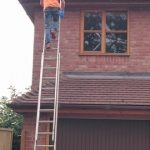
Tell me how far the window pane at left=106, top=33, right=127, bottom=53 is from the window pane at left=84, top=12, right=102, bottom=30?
44 cm

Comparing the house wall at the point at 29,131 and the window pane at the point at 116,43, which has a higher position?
the window pane at the point at 116,43

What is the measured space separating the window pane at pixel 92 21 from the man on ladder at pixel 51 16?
66.4 inches

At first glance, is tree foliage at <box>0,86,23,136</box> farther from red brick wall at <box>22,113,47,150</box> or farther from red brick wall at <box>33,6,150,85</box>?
red brick wall at <box>22,113,47,150</box>

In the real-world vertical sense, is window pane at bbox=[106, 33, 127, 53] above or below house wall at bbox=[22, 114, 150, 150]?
above

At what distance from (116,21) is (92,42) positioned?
3.19 feet

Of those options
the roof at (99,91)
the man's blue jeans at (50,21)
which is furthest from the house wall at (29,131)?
the man's blue jeans at (50,21)

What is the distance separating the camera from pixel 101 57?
1470 cm

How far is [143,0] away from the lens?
14609mm

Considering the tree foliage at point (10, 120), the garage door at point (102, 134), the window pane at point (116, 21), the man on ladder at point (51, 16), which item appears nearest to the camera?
the man on ladder at point (51, 16)

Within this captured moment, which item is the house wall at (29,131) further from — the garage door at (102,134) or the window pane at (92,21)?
the window pane at (92,21)

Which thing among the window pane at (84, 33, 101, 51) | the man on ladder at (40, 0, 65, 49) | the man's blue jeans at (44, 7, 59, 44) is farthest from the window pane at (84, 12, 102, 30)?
the man's blue jeans at (44, 7, 59, 44)

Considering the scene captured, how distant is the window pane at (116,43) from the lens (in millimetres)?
14852

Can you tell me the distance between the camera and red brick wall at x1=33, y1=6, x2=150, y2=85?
14.6 metres

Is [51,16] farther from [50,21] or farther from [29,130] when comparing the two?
[29,130]
